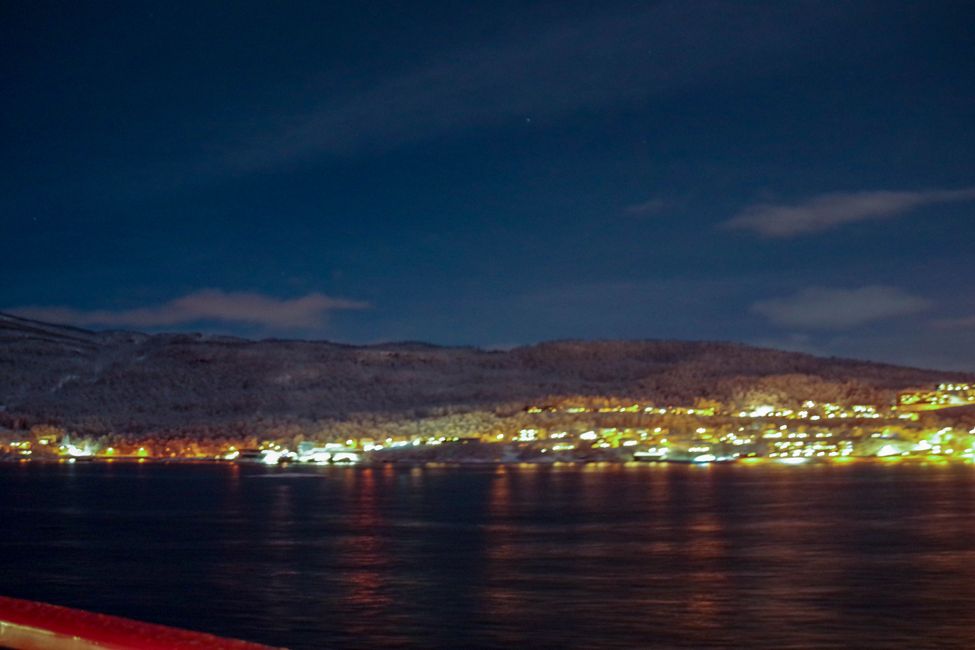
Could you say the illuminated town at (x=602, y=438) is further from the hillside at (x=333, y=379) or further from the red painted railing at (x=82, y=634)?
the red painted railing at (x=82, y=634)

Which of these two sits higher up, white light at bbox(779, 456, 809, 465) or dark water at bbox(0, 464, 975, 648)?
white light at bbox(779, 456, 809, 465)

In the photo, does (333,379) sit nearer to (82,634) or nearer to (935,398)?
(935,398)

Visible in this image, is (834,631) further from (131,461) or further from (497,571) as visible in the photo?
(131,461)

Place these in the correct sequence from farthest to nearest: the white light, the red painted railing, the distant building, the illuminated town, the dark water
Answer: the distant building
the illuminated town
the white light
the dark water
the red painted railing

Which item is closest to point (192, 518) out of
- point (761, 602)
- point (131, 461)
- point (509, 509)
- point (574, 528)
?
point (509, 509)

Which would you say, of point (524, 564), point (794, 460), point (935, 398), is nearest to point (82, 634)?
point (524, 564)

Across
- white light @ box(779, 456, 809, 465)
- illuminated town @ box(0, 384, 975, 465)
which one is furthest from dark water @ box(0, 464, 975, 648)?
illuminated town @ box(0, 384, 975, 465)

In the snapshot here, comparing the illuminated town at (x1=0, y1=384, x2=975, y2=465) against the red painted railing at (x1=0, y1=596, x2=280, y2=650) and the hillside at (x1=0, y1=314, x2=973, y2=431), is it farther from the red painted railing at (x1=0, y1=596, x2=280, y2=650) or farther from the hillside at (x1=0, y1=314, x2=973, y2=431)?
the red painted railing at (x1=0, y1=596, x2=280, y2=650)

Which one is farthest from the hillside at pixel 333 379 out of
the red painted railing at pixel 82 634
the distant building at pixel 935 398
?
the red painted railing at pixel 82 634
